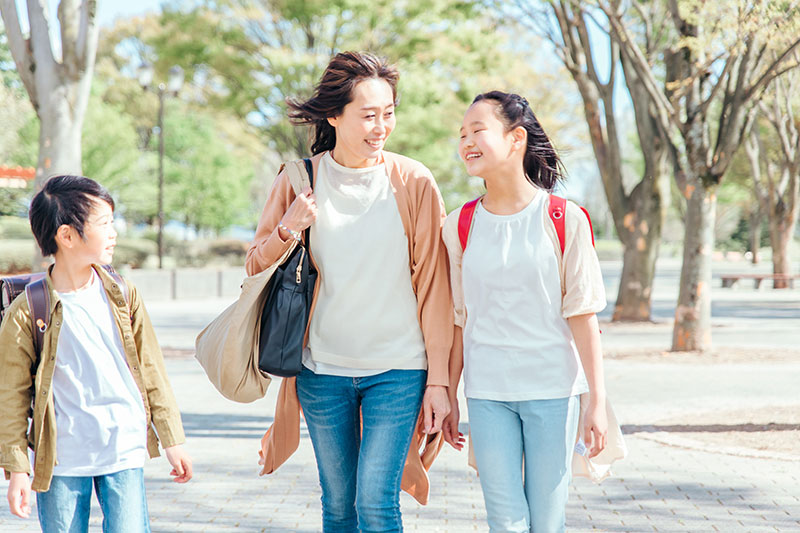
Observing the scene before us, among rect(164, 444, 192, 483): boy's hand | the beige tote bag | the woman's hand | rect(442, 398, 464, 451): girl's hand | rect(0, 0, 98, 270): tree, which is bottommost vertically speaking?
rect(164, 444, 192, 483): boy's hand

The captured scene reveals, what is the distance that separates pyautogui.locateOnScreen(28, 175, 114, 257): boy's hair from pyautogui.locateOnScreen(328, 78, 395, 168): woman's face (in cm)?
86

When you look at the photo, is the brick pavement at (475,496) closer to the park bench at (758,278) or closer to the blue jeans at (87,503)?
the blue jeans at (87,503)

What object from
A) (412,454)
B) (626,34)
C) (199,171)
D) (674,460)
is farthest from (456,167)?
(412,454)

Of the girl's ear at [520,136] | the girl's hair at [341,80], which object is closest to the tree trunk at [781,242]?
the girl's ear at [520,136]

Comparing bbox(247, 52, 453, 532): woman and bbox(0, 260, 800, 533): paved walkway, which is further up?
bbox(247, 52, 453, 532): woman

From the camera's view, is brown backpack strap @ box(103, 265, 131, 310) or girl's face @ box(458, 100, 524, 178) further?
girl's face @ box(458, 100, 524, 178)

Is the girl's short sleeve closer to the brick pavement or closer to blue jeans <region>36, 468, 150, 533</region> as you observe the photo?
blue jeans <region>36, 468, 150, 533</region>

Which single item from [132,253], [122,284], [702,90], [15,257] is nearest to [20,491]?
[122,284]

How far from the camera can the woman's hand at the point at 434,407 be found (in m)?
3.16

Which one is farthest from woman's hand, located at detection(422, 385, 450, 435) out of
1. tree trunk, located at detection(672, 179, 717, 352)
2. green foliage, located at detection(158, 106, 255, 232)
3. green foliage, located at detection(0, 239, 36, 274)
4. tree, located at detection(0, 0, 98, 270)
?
green foliage, located at detection(158, 106, 255, 232)

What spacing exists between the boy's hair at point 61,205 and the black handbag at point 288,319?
2.15ft

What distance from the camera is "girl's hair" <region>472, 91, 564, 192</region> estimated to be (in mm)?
3160

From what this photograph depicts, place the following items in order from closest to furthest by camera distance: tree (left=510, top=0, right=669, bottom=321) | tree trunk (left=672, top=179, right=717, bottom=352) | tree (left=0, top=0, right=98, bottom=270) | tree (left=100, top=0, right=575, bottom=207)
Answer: tree (left=0, top=0, right=98, bottom=270) < tree trunk (left=672, top=179, right=717, bottom=352) < tree (left=510, top=0, right=669, bottom=321) < tree (left=100, top=0, right=575, bottom=207)

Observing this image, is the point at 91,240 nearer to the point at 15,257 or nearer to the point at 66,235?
the point at 66,235
